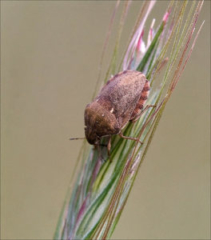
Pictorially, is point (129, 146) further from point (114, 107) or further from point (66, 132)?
point (66, 132)

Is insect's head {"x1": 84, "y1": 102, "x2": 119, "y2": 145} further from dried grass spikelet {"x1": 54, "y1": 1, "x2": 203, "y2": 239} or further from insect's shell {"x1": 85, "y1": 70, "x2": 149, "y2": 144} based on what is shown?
dried grass spikelet {"x1": 54, "y1": 1, "x2": 203, "y2": 239}

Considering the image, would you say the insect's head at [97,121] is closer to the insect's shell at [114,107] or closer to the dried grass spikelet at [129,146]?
the insect's shell at [114,107]

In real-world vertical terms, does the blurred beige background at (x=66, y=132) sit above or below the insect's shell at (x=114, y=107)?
below

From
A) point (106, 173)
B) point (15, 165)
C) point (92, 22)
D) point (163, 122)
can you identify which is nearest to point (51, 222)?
point (15, 165)

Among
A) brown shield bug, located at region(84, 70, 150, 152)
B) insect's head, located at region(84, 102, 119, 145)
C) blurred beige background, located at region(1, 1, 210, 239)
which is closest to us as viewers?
brown shield bug, located at region(84, 70, 150, 152)

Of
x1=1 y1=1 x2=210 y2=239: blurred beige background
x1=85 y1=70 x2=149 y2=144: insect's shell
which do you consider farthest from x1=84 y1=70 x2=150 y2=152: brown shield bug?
x1=1 y1=1 x2=210 y2=239: blurred beige background

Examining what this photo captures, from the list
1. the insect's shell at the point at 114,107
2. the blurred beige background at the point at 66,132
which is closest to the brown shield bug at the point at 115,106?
the insect's shell at the point at 114,107

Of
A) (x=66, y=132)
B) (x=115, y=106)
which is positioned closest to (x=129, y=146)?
(x=115, y=106)
